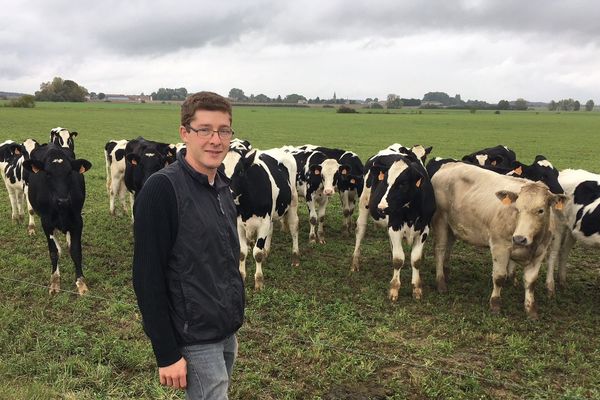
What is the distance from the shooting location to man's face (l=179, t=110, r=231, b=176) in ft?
8.55

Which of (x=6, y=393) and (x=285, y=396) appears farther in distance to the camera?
(x=285, y=396)

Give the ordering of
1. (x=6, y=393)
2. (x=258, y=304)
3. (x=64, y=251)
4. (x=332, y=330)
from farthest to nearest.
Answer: (x=64, y=251) → (x=258, y=304) → (x=332, y=330) → (x=6, y=393)

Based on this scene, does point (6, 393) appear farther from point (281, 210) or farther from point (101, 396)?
point (281, 210)

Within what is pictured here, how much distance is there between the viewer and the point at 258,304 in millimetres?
6980

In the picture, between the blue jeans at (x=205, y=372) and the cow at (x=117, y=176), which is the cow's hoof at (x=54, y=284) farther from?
the blue jeans at (x=205, y=372)

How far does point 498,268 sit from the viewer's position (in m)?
6.94

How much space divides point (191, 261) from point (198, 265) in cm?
4

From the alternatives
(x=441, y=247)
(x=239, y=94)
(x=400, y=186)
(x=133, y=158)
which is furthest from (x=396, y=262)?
(x=239, y=94)

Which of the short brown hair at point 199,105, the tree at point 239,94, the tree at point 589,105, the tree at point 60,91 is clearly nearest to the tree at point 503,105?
the tree at point 589,105

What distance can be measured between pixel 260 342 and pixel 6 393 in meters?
2.63

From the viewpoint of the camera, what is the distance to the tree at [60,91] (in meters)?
120

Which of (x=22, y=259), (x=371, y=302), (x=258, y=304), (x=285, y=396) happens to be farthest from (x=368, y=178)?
(x=22, y=259)

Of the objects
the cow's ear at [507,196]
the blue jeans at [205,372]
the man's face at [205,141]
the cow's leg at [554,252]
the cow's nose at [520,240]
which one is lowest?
the cow's leg at [554,252]

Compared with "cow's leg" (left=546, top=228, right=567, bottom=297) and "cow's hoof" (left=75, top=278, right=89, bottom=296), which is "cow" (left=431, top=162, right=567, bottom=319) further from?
"cow's hoof" (left=75, top=278, right=89, bottom=296)
